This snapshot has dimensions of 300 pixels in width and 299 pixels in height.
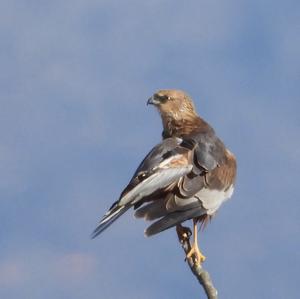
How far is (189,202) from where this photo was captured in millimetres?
7152

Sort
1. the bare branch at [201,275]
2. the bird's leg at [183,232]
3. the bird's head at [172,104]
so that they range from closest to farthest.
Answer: the bare branch at [201,275], the bird's leg at [183,232], the bird's head at [172,104]

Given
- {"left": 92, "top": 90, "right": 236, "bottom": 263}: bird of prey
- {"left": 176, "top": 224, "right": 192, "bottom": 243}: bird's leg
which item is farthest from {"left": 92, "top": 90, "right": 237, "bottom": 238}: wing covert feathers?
{"left": 176, "top": 224, "right": 192, "bottom": 243}: bird's leg

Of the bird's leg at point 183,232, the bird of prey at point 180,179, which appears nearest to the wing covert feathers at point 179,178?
the bird of prey at point 180,179

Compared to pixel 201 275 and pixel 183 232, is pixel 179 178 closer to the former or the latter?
pixel 183 232

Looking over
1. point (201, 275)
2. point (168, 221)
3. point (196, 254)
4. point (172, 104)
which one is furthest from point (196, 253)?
point (172, 104)

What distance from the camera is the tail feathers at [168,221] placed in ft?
22.0

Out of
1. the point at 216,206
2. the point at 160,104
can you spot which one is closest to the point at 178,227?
the point at 216,206

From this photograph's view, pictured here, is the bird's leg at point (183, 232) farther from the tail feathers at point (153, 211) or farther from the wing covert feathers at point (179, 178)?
the tail feathers at point (153, 211)

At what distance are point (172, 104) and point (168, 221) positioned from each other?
214 centimetres

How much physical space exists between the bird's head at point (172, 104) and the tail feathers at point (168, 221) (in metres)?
1.76

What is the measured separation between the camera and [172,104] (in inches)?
340

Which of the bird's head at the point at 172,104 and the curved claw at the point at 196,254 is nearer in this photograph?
the curved claw at the point at 196,254

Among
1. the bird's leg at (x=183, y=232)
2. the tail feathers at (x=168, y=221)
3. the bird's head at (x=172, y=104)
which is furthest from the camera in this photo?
the bird's head at (x=172, y=104)

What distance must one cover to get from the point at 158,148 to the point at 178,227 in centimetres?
77
